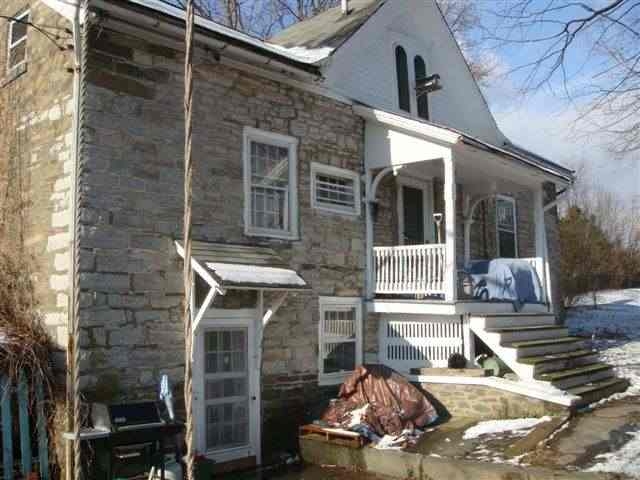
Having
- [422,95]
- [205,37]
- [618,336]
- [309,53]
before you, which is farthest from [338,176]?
[618,336]

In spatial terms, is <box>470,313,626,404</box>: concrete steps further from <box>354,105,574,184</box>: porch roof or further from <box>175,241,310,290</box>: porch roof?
<box>175,241,310,290</box>: porch roof

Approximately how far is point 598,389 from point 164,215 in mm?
7177

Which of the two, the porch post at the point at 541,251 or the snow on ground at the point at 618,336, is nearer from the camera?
the snow on ground at the point at 618,336

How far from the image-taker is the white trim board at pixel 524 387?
9367 mm

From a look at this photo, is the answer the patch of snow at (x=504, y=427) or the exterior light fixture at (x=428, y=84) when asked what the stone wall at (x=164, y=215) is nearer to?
the patch of snow at (x=504, y=427)

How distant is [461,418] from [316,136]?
4880 mm

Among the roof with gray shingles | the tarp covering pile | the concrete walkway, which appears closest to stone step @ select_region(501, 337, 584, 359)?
the concrete walkway

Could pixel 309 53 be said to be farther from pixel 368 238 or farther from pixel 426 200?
pixel 426 200

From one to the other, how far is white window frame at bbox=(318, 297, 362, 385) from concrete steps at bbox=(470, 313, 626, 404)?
1862 millimetres

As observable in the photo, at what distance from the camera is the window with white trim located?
9539mm

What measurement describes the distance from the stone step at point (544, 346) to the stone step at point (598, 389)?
0.81 meters

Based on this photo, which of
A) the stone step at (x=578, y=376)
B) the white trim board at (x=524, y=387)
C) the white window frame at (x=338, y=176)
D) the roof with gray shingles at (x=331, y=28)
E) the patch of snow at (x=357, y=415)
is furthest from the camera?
the roof with gray shingles at (x=331, y=28)

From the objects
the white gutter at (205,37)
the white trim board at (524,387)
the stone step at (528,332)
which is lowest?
the white trim board at (524,387)

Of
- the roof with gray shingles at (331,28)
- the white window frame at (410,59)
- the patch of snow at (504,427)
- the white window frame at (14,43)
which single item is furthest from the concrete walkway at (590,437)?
the white window frame at (14,43)
